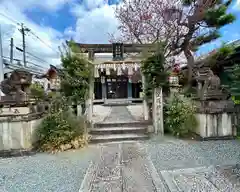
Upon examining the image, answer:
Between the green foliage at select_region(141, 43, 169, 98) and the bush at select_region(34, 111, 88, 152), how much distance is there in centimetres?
256

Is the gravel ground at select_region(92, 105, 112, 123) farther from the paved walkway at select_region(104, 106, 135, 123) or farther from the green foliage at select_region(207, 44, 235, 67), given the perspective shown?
the green foliage at select_region(207, 44, 235, 67)

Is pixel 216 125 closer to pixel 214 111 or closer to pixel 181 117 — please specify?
pixel 214 111

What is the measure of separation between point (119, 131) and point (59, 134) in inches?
74.0

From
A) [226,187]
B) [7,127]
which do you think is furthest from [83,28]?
[226,187]

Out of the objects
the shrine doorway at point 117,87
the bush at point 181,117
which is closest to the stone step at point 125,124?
the bush at point 181,117

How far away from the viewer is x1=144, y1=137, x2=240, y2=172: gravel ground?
12.1ft

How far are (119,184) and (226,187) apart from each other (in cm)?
159

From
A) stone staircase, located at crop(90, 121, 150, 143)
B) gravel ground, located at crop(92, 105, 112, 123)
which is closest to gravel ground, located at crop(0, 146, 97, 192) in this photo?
stone staircase, located at crop(90, 121, 150, 143)

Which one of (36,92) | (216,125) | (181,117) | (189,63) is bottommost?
(216,125)

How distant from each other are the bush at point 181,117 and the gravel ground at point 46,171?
2.50m

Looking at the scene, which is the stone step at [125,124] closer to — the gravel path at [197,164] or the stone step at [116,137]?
the stone step at [116,137]

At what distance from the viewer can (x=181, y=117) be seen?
17.9ft

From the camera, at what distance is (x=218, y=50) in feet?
27.0

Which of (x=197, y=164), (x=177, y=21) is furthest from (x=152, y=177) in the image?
(x=177, y=21)
